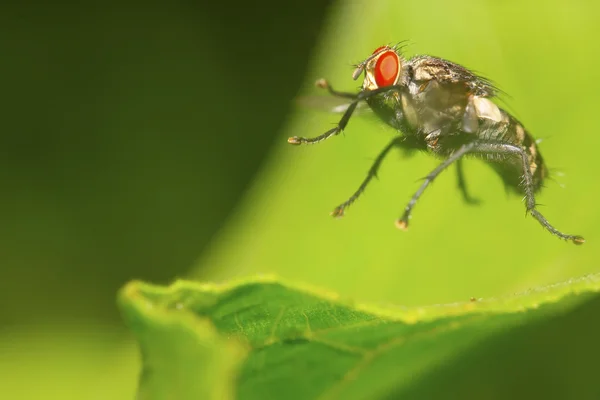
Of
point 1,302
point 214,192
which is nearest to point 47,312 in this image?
point 1,302

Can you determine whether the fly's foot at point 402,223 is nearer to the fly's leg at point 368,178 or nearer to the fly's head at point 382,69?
the fly's leg at point 368,178

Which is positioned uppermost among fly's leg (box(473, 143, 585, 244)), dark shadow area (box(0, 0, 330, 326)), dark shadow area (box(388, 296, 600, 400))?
dark shadow area (box(0, 0, 330, 326))

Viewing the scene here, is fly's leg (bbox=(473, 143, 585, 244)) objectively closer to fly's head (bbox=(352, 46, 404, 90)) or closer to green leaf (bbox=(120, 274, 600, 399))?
fly's head (bbox=(352, 46, 404, 90))

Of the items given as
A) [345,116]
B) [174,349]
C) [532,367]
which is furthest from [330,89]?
[174,349]

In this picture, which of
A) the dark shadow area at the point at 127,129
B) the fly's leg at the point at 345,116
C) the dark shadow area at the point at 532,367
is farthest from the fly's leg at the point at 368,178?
the dark shadow area at the point at 127,129

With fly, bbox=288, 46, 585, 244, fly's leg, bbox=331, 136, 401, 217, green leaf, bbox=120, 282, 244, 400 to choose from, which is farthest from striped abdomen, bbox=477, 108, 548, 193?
green leaf, bbox=120, 282, 244, 400
